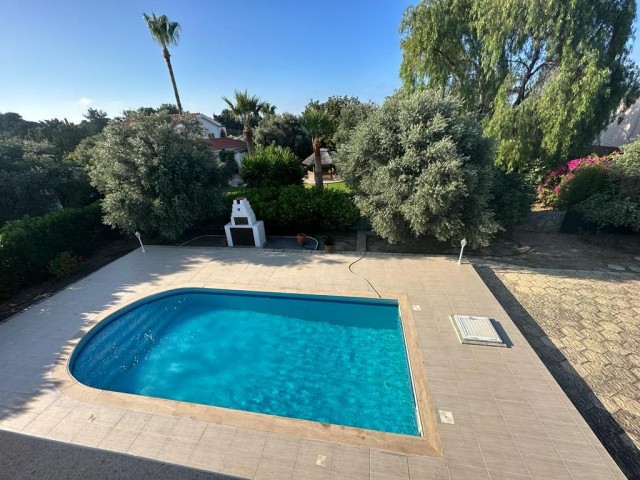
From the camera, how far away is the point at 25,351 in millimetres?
7961

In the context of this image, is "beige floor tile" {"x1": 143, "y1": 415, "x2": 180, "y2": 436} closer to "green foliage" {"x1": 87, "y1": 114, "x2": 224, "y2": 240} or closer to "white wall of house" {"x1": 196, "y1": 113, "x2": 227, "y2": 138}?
"green foliage" {"x1": 87, "y1": 114, "x2": 224, "y2": 240}

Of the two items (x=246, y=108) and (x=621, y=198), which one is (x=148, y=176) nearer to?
(x=246, y=108)

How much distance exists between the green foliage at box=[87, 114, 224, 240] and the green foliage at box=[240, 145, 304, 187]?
440cm

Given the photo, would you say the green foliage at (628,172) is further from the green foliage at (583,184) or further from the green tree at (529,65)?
the green tree at (529,65)

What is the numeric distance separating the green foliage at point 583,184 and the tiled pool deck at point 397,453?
30.4 ft

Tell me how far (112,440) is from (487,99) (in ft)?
76.0

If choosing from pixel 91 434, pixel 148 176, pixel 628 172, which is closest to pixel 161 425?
pixel 91 434

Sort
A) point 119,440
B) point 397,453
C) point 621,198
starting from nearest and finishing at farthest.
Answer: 1. point 397,453
2. point 119,440
3. point 621,198

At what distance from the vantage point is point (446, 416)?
18.6 feet

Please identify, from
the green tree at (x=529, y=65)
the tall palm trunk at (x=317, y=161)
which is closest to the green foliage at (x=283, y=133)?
the tall palm trunk at (x=317, y=161)

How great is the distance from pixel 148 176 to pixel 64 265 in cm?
521

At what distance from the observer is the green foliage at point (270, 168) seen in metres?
18.1

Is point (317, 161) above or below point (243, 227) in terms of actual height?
above

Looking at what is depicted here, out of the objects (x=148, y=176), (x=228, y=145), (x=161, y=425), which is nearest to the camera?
(x=161, y=425)
